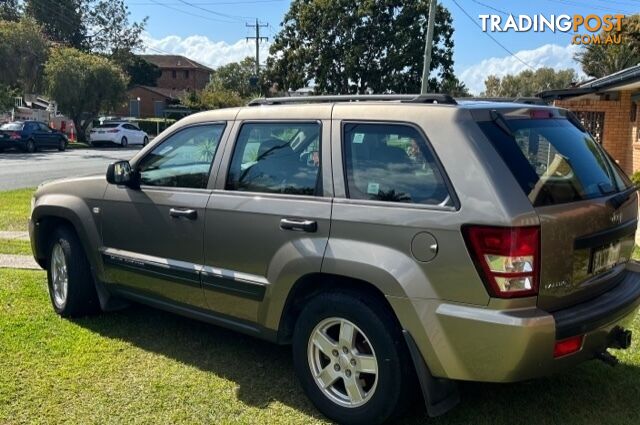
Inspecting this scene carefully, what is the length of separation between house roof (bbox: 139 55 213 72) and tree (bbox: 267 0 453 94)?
49.9 m

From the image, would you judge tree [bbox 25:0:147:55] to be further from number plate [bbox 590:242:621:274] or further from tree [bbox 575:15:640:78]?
number plate [bbox 590:242:621:274]

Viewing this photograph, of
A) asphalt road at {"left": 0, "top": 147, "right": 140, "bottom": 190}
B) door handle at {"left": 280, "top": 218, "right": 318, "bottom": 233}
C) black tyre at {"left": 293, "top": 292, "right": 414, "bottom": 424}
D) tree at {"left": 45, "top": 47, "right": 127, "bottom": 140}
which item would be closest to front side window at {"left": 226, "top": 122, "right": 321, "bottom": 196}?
door handle at {"left": 280, "top": 218, "right": 318, "bottom": 233}

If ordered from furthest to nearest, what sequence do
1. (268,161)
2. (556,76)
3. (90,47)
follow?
(556,76), (90,47), (268,161)

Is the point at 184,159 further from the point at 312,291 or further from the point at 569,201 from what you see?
the point at 569,201

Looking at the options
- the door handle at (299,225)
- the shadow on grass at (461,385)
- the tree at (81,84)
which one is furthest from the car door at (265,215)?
the tree at (81,84)

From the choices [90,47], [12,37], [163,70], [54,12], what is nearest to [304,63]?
[12,37]

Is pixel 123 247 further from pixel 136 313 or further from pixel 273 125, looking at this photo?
pixel 273 125

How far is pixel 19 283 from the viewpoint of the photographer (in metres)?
6.31

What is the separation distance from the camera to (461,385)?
411 centimetres

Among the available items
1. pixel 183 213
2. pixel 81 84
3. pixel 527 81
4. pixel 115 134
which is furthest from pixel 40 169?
pixel 527 81

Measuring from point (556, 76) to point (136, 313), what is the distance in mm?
91714

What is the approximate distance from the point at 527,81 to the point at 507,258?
9620cm

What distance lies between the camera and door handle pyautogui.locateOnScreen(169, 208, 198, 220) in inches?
165

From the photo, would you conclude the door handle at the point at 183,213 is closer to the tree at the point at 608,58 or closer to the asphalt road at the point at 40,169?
the asphalt road at the point at 40,169
